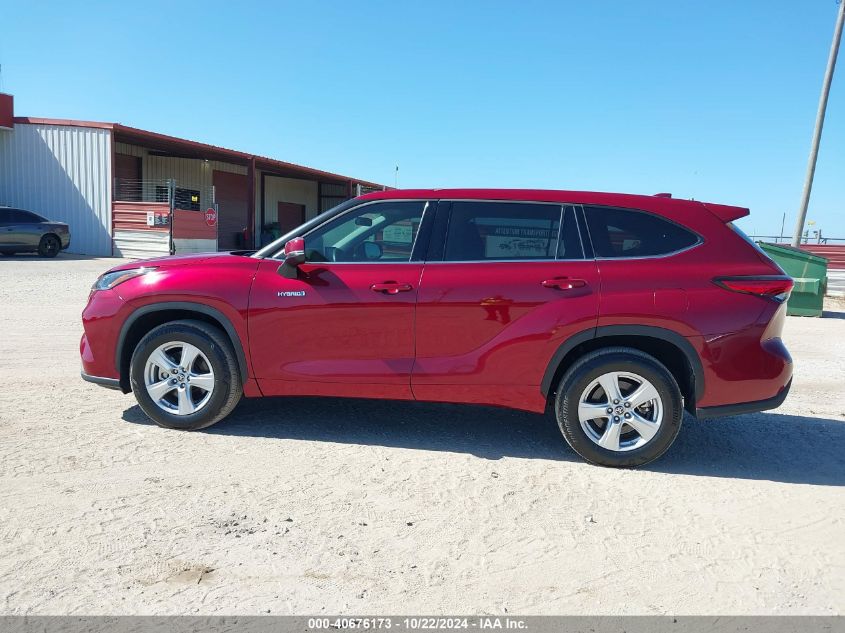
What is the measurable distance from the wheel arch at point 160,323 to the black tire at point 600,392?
86.0 inches

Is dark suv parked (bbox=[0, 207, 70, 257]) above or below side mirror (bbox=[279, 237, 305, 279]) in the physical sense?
below

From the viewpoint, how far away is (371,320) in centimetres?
430

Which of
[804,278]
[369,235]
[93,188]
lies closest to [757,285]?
[369,235]

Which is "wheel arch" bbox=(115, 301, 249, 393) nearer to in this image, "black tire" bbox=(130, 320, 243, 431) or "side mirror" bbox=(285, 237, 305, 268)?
"black tire" bbox=(130, 320, 243, 431)

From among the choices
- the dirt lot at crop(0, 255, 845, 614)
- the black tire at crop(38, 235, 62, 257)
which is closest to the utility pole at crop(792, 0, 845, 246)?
the dirt lot at crop(0, 255, 845, 614)

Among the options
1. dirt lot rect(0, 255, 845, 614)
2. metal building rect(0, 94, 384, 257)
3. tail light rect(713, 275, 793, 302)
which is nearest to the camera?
dirt lot rect(0, 255, 845, 614)

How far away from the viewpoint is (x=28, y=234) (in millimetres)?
19156

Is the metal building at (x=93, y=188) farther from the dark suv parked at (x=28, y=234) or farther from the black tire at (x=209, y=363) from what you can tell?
the black tire at (x=209, y=363)

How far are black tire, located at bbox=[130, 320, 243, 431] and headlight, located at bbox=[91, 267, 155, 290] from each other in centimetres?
43

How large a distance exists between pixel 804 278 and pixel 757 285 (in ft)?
32.5

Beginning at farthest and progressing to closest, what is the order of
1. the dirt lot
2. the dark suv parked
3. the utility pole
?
the dark suv parked → the utility pole → the dirt lot

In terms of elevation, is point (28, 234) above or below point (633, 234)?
below

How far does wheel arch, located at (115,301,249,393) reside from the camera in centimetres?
448

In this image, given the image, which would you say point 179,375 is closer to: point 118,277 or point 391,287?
point 118,277
